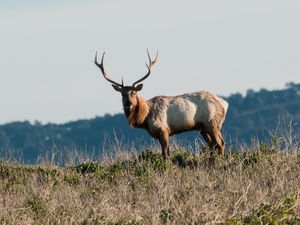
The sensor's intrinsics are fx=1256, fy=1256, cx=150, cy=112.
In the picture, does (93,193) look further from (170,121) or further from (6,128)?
(6,128)

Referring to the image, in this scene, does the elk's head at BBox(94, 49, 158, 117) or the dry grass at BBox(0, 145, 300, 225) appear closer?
the dry grass at BBox(0, 145, 300, 225)

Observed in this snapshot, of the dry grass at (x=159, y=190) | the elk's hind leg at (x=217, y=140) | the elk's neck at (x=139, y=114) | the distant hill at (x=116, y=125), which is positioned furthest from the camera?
the distant hill at (x=116, y=125)

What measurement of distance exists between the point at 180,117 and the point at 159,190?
785cm

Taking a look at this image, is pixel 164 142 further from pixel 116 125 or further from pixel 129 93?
pixel 116 125

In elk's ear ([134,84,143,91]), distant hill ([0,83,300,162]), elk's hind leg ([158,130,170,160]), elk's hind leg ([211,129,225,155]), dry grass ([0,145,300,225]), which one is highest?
elk's ear ([134,84,143,91])

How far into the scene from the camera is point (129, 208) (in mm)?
13922

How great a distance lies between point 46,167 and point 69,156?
0.43 metres

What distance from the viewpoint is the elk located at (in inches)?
873

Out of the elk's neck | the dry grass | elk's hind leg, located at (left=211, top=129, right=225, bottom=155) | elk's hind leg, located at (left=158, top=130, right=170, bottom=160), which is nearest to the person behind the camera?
the dry grass

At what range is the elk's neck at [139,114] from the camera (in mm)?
22209

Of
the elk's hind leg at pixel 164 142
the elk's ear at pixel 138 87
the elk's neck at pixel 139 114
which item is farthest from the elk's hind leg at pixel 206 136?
the elk's ear at pixel 138 87

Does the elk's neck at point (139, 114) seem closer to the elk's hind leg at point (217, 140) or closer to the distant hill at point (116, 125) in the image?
the elk's hind leg at point (217, 140)

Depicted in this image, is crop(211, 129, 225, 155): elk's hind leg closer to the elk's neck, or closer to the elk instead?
the elk

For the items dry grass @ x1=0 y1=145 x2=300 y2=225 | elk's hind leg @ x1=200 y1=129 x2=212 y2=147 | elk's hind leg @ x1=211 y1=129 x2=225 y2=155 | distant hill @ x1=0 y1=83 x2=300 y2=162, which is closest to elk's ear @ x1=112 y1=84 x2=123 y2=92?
elk's hind leg @ x1=200 y1=129 x2=212 y2=147
